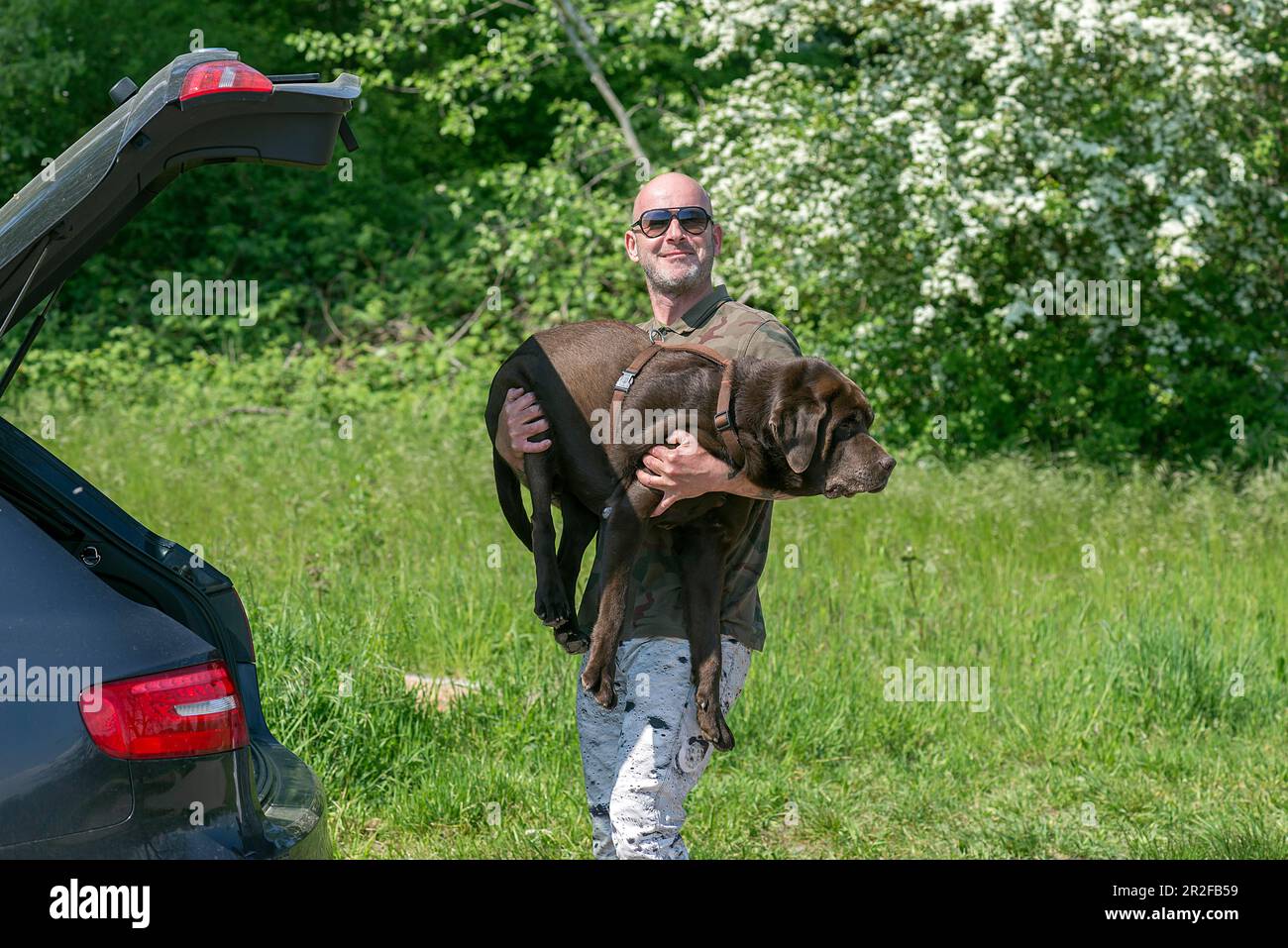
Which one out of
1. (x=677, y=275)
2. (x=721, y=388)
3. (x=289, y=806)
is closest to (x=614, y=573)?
(x=721, y=388)

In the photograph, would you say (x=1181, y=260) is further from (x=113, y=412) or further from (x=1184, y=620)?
(x=113, y=412)

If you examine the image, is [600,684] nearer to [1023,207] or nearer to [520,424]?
[520,424]

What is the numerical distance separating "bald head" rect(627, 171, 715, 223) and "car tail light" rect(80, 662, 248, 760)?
1639 millimetres

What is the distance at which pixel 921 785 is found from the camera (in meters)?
5.49

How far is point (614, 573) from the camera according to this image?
3.36 metres

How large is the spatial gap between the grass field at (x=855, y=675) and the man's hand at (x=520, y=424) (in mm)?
1838

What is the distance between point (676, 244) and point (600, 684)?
1.16 m

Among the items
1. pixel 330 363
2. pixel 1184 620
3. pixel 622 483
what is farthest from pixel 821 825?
pixel 330 363

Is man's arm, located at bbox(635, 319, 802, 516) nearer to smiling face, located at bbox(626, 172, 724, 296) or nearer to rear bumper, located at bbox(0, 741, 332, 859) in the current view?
smiling face, located at bbox(626, 172, 724, 296)

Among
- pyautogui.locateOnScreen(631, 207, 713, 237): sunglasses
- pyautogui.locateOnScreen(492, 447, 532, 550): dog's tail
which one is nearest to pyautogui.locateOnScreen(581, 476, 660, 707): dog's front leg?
pyautogui.locateOnScreen(492, 447, 532, 550): dog's tail

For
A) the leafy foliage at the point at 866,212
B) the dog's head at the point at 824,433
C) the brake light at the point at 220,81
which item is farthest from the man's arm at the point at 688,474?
the leafy foliage at the point at 866,212

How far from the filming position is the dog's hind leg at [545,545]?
355 cm

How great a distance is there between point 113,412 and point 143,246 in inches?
156

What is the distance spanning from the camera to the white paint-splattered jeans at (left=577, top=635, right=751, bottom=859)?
3393mm
